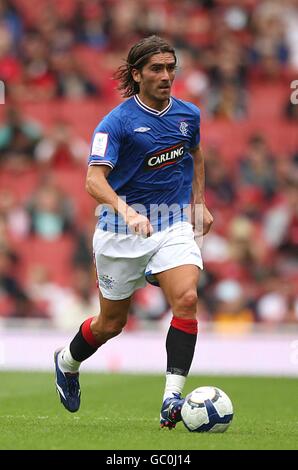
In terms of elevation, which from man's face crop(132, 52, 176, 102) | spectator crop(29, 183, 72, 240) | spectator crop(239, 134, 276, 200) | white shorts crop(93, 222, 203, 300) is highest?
man's face crop(132, 52, 176, 102)

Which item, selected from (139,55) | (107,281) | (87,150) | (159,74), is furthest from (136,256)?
(87,150)

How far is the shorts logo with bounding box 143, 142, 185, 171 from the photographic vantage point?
25.5ft

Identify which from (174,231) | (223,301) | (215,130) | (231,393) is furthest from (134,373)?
(174,231)

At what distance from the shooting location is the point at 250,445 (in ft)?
20.8

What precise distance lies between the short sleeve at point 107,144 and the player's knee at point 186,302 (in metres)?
0.97

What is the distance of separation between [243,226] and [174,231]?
338 inches

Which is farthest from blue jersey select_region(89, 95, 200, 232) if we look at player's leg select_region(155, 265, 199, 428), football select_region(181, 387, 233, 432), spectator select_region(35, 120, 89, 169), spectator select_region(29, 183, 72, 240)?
spectator select_region(35, 120, 89, 169)

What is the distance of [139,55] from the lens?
7.76 m

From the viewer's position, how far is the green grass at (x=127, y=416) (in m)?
6.41

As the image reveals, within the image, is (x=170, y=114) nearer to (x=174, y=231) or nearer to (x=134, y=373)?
(x=174, y=231)

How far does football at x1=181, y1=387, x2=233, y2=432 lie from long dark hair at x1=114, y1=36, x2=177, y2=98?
7.39ft

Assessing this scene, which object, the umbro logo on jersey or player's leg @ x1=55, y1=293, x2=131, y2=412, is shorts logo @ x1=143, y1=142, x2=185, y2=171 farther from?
player's leg @ x1=55, y1=293, x2=131, y2=412

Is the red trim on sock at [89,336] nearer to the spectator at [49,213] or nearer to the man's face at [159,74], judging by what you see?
the man's face at [159,74]

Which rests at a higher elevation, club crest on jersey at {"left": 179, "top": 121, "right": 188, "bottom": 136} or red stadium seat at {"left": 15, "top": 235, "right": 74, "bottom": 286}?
club crest on jersey at {"left": 179, "top": 121, "right": 188, "bottom": 136}
